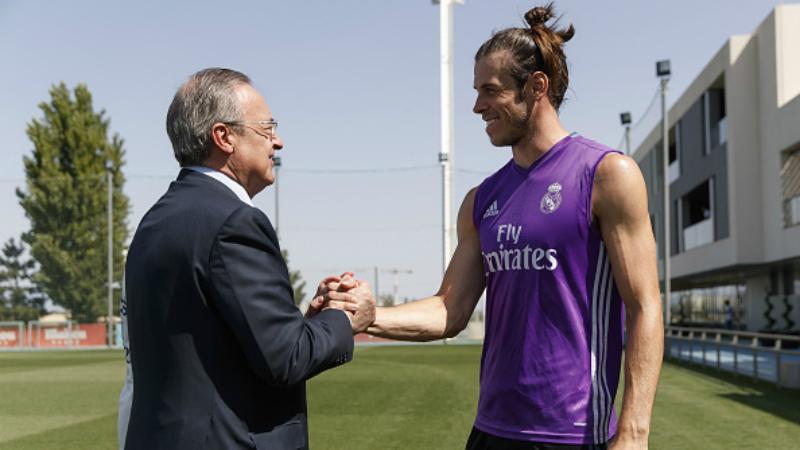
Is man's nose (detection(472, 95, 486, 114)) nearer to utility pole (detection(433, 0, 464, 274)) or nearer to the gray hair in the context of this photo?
the gray hair

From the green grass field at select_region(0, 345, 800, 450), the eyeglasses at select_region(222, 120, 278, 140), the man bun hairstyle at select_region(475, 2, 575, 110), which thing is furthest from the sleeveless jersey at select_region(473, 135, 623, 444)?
the green grass field at select_region(0, 345, 800, 450)

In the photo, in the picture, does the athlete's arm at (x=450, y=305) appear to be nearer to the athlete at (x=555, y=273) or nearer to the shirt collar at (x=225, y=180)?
the athlete at (x=555, y=273)

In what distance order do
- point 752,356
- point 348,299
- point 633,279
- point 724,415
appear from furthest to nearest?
point 752,356 < point 724,415 < point 348,299 < point 633,279

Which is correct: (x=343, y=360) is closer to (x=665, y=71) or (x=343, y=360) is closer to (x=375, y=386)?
(x=375, y=386)

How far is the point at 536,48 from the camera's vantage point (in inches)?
111

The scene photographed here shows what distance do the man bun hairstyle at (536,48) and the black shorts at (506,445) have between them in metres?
1.11

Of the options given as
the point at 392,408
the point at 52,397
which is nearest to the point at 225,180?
the point at 392,408

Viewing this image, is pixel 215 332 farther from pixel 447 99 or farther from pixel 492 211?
pixel 447 99

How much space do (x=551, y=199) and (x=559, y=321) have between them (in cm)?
38

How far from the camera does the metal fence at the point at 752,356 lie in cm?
1404

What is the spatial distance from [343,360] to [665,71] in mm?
25215

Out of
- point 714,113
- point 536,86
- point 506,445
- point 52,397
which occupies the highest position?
point 714,113

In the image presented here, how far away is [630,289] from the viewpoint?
254cm

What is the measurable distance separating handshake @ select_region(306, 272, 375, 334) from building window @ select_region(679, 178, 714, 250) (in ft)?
120
